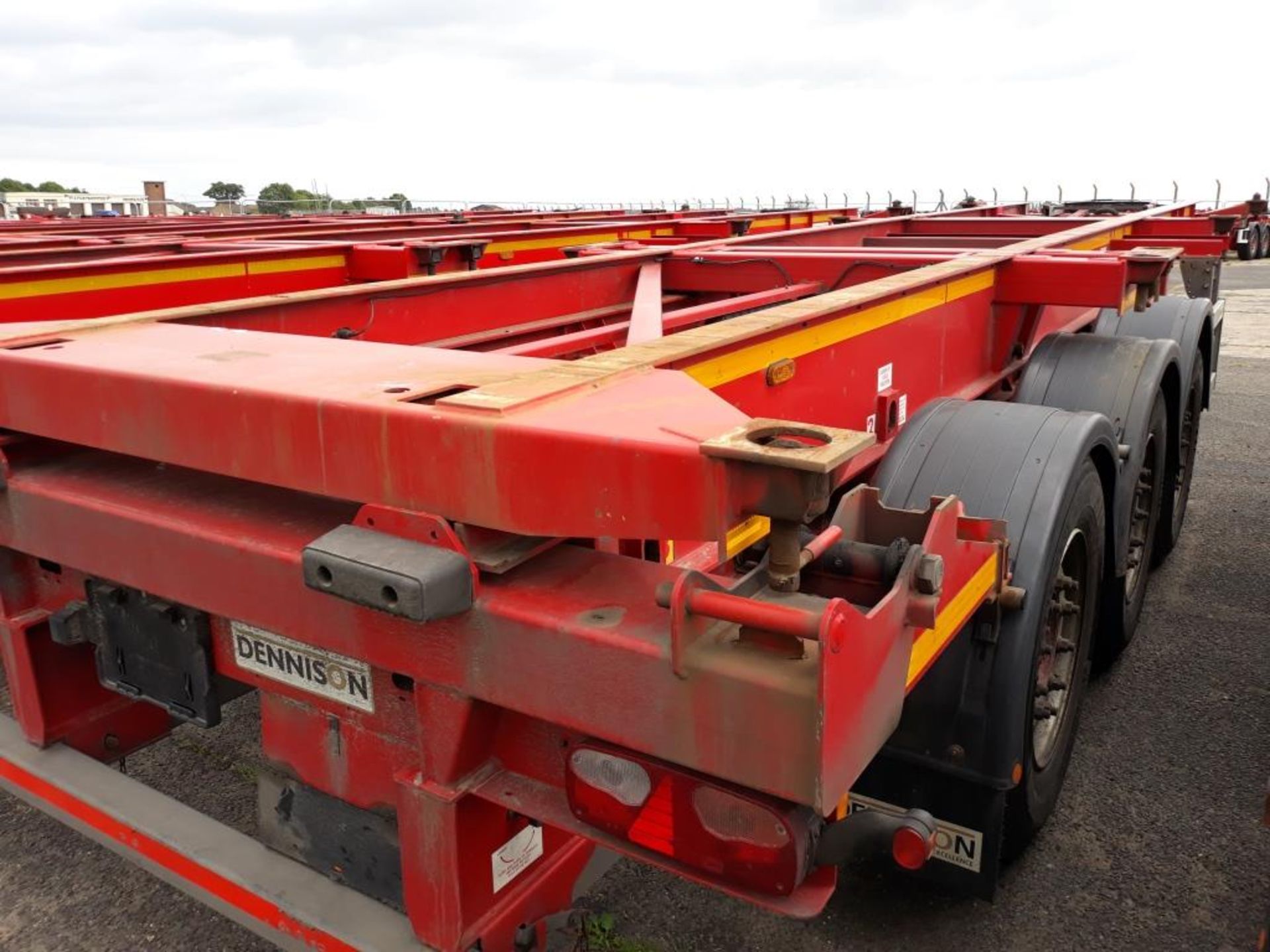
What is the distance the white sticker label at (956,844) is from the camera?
2.21m

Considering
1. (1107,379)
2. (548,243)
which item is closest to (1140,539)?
(1107,379)

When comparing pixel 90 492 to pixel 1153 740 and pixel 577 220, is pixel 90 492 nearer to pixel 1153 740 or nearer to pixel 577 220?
pixel 1153 740

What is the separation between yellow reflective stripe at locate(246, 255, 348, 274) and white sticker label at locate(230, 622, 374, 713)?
3.10m

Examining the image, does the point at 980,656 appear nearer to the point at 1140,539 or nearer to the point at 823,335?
the point at 823,335

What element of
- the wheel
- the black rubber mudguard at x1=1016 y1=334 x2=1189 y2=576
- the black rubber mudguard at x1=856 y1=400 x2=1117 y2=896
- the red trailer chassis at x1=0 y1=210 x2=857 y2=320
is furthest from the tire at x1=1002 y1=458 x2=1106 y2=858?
the red trailer chassis at x1=0 y1=210 x2=857 y2=320

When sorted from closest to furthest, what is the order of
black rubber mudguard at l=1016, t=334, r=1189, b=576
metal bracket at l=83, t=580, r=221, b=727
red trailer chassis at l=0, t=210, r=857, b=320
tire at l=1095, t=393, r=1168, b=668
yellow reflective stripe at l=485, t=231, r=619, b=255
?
1. metal bracket at l=83, t=580, r=221, b=727
2. black rubber mudguard at l=1016, t=334, r=1189, b=576
3. tire at l=1095, t=393, r=1168, b=668
4. red trailer chassis at l=0, t=210, r=857, b=320
5. yellow reflective stripe at l=485, t=231, r=619, b=255

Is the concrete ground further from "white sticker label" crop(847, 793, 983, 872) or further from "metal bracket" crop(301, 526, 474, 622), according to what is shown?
"metal bracket" crop(301, 526, 474, 622)

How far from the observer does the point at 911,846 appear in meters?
1.43

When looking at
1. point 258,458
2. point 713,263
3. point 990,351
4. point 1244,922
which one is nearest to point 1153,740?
point 1244,922

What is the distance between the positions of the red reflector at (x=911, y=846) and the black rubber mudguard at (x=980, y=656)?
71cm

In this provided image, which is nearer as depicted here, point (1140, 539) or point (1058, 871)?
point (1058, 871)

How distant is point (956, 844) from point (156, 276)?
366 centimetres

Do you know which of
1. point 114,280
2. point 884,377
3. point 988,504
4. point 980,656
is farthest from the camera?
point 114,280

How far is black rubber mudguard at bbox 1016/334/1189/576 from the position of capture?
3094 millimetres
